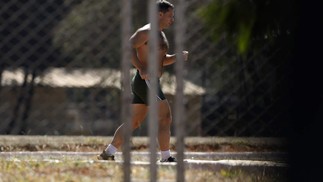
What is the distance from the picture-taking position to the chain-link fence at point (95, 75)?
29.6 ft

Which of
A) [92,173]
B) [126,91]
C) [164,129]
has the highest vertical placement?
[126,91]

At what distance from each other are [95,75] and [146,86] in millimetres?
3609

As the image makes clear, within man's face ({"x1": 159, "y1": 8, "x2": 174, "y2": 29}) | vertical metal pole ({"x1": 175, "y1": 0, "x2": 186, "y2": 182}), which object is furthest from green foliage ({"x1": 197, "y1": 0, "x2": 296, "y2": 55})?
man's face ({"x1": 159, "y1": 8, "x2": 174, "y2": 29})

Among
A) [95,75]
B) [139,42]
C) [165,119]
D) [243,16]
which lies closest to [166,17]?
[139,42]

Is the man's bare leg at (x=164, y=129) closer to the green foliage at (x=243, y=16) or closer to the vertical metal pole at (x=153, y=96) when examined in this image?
the green foliage at (x=243, y=16)

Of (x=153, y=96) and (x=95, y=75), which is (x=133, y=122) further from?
(x=95, y=75)

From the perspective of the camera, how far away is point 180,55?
14.9ft

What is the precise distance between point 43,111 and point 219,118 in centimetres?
201

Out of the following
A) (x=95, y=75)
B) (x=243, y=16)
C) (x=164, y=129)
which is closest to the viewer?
(x=243, y=16)

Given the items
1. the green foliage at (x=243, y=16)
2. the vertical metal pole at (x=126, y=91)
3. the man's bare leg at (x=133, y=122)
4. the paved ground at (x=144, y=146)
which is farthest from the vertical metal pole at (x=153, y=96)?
the paved ground at (x=144, y=146)

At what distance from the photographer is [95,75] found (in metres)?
11.0

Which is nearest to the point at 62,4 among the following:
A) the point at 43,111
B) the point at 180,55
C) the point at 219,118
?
the point at 43,111

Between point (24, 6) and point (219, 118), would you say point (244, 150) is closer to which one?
point (219, 118)

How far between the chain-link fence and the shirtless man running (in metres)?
1.26
